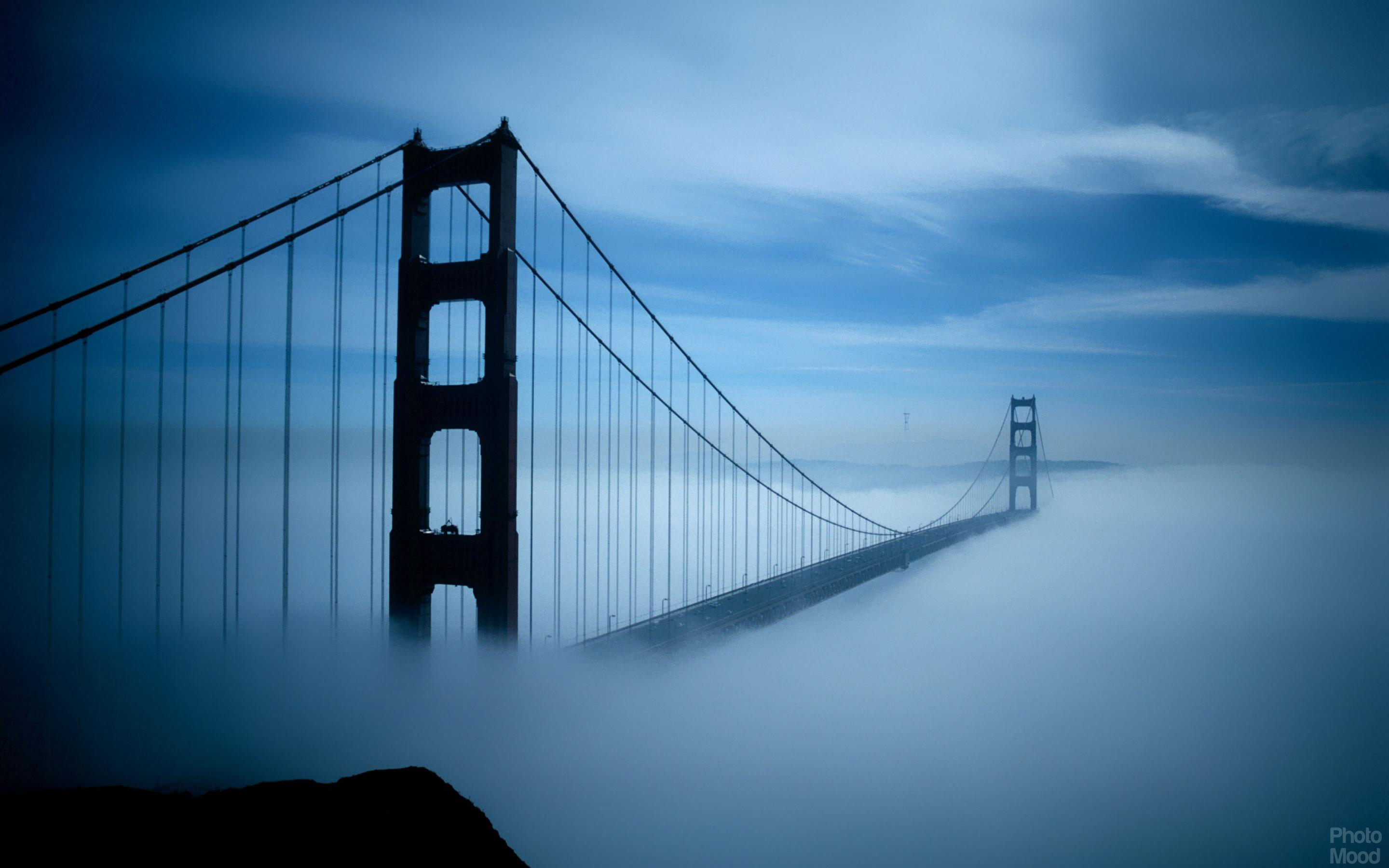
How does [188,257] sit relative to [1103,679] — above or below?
above

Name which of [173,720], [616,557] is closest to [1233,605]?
[173,720]

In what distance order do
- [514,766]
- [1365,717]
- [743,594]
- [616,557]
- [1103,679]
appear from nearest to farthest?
1. [514,766]
2. [743,594]
3. [1365,717]
4. [1103,679]
5. [616,557]

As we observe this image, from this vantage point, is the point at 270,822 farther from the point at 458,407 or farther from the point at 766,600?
the point at 766,600

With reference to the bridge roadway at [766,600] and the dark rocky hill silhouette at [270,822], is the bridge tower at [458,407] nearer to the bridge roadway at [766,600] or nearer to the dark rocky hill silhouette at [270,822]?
the dark rocky hill silhouette at [270,822]

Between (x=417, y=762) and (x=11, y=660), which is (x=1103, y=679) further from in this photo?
(x=11, y=660)

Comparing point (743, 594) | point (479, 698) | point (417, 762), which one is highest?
point (479, 698)

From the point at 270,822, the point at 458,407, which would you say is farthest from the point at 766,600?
the point at 270,822

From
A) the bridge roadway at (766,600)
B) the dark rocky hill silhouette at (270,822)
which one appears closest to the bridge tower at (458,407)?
the dark rocky hill silhouette at (270,822)

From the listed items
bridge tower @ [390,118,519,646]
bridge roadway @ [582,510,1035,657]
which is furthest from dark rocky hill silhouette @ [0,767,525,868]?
bridge roadway @ [582,510,1035,657]
